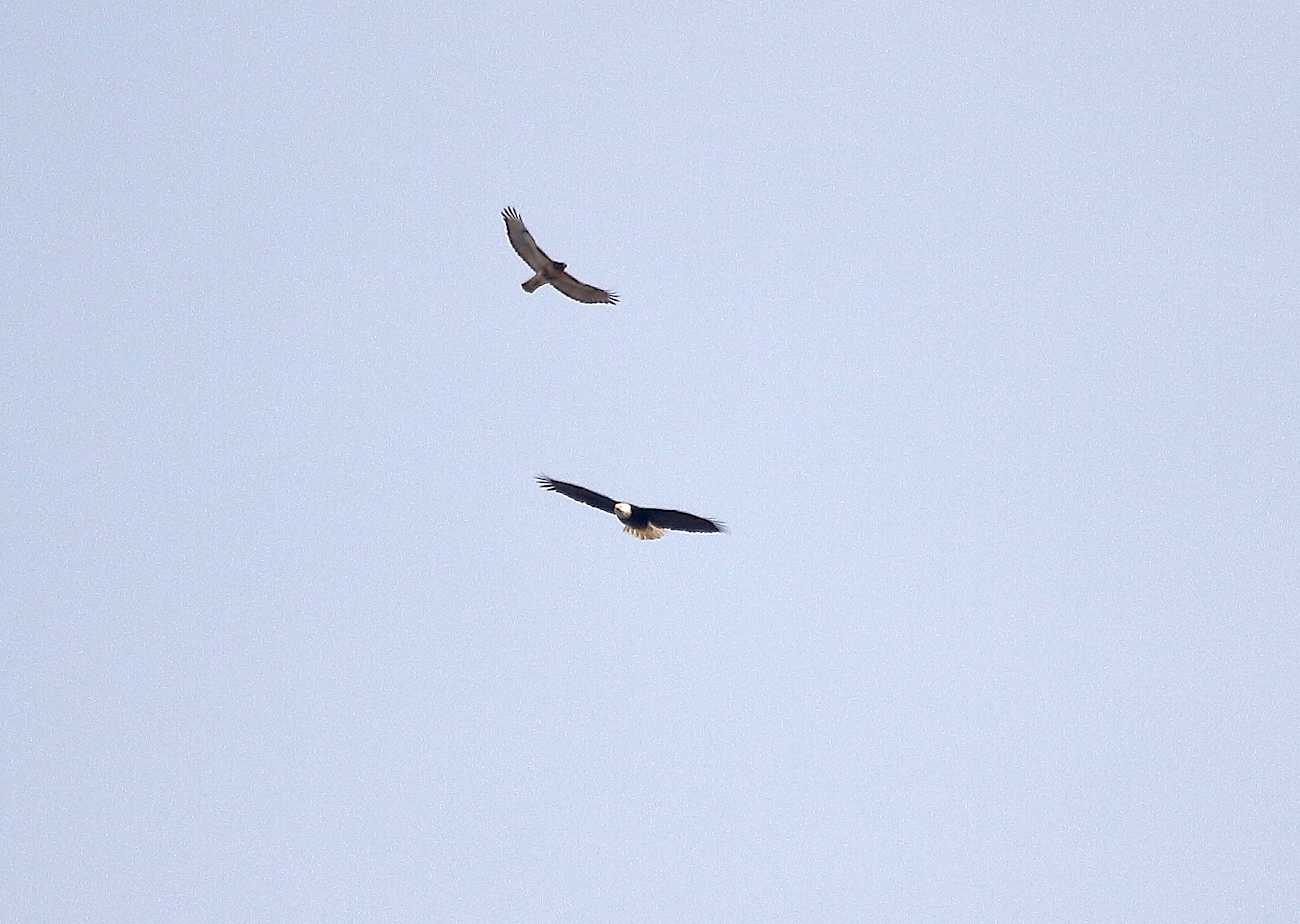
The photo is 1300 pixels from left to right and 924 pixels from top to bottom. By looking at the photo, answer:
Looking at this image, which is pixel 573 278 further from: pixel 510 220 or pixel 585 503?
pixel 585 503

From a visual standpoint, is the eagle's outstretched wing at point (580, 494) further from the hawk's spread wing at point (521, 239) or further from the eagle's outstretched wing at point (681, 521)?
the hawk's spread wing at point (521, 239)

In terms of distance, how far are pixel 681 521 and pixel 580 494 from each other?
2007mm

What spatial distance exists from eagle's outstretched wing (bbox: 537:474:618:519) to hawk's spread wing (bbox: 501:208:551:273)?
4296mm

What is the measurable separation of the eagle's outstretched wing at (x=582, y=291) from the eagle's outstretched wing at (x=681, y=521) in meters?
4.62

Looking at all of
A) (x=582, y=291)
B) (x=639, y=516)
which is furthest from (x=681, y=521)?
(x=582, y=291)

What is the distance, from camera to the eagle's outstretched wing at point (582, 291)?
3194 cm

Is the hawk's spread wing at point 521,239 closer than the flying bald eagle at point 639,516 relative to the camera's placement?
No

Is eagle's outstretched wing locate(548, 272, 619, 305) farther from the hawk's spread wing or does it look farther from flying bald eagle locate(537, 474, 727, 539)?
flying bald eagle locate(537, 474, 727, 539)

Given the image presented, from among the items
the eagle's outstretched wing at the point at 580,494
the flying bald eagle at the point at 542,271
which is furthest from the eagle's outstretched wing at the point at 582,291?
the eagle's outstretched wing at the point at 580,494

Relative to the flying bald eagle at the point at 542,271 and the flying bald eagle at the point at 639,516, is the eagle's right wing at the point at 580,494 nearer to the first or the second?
the flying bald eagle at the point at 639,516

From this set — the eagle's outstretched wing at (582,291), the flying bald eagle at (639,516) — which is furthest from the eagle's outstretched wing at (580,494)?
the eagle's outstretched wing at (582,291)

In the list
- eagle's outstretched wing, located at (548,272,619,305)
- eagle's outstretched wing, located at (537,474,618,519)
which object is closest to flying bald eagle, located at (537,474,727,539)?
eagle's outstretched wing, located at (537,474,618,519)

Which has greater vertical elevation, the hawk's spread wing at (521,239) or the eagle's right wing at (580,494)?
the hawk's spread wing at (521,239)

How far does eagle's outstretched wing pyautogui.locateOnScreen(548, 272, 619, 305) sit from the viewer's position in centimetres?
3194
